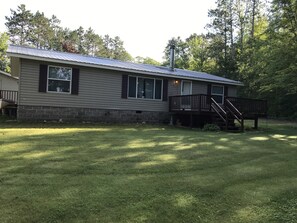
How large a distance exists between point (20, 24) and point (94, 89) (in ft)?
116

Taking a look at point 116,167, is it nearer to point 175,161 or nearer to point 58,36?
point 175,161

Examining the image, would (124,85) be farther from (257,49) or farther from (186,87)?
(257,49)

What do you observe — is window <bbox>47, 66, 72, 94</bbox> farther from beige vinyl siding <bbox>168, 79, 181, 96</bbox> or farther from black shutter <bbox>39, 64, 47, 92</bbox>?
beige vinyl siding <bbox>168, 79, 181, 96</bbox>

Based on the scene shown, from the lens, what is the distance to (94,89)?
13.7 m

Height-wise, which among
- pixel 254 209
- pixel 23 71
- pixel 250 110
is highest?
pixel 23 71

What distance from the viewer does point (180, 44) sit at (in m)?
48.5

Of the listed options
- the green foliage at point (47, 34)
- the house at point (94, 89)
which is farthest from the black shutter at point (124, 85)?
the green foliage at point (47, 34)

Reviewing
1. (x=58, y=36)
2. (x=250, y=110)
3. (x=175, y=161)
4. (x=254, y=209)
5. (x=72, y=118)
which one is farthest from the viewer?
(x=58, y=36)

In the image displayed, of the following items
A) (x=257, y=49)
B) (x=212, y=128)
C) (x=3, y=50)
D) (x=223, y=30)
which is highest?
(x=223, y=30)

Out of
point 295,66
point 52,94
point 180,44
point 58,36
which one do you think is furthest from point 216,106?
point 58,36

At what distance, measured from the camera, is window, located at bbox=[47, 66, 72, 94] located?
41.7ft

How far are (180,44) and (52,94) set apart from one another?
38.4m

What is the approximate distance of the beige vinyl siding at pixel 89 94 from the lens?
1216cm

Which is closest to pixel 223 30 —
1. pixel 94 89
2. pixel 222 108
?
pixel 222 108
